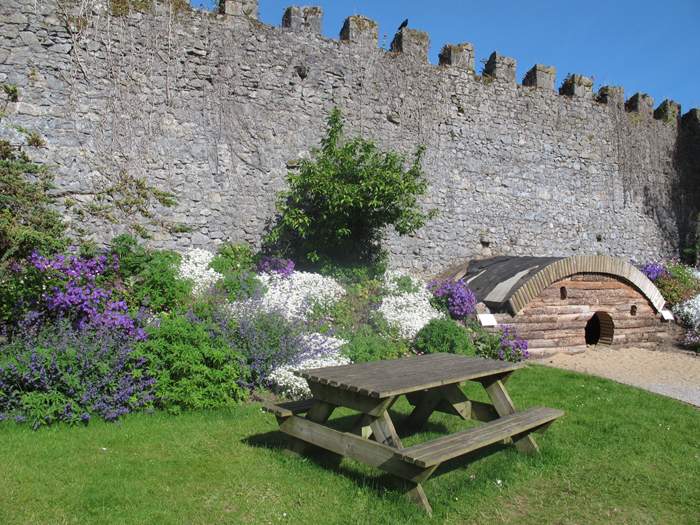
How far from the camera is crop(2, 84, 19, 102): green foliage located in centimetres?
742

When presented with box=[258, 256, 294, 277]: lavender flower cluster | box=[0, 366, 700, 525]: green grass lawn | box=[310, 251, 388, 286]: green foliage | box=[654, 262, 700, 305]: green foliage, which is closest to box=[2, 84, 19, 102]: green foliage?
box=[258, 256, 294, 277]: lavender flower cluster

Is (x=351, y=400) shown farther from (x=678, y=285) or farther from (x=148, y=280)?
(x=678, y=285)

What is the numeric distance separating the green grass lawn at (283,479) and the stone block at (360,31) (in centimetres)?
781

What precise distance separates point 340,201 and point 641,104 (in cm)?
989

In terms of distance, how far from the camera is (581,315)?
349 inches

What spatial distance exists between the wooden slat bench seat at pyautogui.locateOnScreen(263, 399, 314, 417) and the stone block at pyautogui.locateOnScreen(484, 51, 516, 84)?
975cm

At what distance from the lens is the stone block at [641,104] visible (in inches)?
544

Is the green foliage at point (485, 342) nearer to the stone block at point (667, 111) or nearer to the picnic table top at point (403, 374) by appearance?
the picnic table top at point (403, 374)

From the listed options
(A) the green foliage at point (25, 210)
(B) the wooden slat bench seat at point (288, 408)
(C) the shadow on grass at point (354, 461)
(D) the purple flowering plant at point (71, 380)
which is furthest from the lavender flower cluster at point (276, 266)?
(B) the wooden slat bench seat at point (288, 408)

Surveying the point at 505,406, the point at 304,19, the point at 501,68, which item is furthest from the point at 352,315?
the point at 501,68

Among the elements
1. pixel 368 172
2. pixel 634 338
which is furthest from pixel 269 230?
pixel 634 338

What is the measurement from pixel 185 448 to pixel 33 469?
3.30ft

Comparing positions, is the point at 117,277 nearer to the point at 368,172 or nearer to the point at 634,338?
the point at 368,172

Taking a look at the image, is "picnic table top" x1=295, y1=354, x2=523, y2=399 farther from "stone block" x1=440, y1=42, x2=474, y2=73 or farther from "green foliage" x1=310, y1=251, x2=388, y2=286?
Result: "stone block" x1=440, y1=42, x2=474, y2=73
